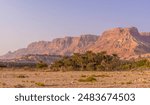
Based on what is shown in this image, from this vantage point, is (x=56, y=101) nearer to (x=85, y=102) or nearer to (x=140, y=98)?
(x=85, y=102)

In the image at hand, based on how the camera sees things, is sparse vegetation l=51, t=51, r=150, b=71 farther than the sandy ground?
Yes

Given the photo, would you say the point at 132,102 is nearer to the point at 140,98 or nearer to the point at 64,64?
the point at 140,98

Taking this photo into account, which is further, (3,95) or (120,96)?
(3,95)

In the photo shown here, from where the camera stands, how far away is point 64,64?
294 feet

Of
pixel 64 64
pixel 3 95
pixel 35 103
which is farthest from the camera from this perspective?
pixel 64 64

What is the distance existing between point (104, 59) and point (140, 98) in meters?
74.1

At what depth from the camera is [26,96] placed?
42.7 feet

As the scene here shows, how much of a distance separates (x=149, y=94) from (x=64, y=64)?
75.6m

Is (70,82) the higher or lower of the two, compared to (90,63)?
lower

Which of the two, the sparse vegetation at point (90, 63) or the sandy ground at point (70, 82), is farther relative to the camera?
the sparse vegetation at point (90, 63)

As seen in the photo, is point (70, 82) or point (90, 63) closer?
point (70, 82)

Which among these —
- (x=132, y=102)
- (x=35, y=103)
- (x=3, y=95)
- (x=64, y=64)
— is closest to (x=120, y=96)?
(x=132, y=102)

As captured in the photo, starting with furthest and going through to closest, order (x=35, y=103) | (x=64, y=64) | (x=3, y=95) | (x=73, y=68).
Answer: (x=64, y=64) < (x=73, y=68) < (x=3, y=95) < (x=35, y=103)

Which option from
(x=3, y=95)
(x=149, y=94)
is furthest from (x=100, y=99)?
(x=3, y=95)
